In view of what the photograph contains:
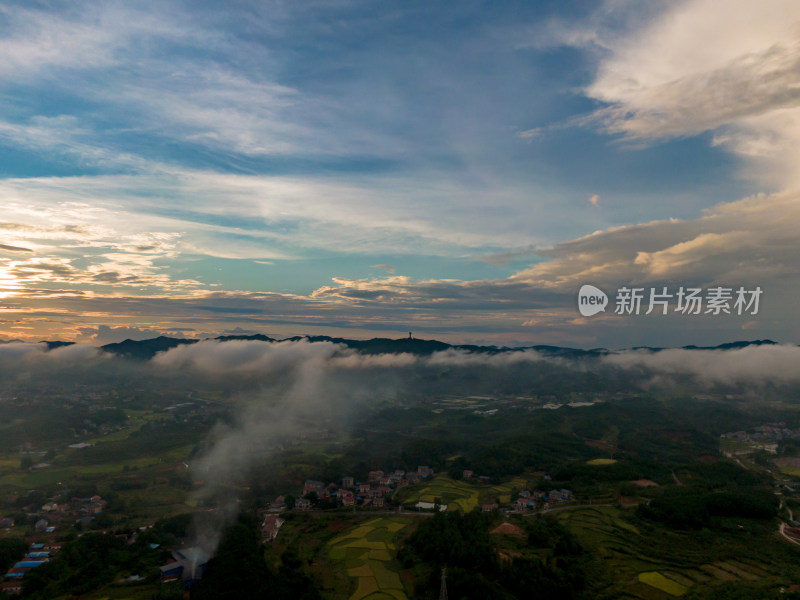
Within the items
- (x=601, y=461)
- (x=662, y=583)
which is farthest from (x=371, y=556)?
(x=601, y=461)

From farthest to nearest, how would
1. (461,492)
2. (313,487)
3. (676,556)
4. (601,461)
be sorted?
(601,461)
(313,487)
(461,492)
(676,556)

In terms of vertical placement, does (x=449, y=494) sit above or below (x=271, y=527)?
below

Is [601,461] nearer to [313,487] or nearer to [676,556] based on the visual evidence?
[676,556]

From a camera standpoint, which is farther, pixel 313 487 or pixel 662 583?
pixel 313 487

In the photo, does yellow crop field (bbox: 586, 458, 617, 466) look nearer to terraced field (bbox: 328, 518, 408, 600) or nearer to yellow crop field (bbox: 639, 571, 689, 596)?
terraced field (bbox: 328, 518, 408, 600)

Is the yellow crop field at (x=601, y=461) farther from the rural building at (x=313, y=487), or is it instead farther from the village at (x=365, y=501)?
the rural building at (x=313, y=487)

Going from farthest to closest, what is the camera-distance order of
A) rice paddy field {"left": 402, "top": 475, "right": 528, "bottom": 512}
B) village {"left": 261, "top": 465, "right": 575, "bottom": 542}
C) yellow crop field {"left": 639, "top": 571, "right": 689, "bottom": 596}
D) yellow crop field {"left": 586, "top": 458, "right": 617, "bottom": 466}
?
yellow crop field {"left": 586, "top": 458, "right": 617, "bottom": 466}
rice paddy field {"left": 402, "top": 475, "right": 528, "bottom": 512}
village {"left": 261, "top": 465, "right": 575, "bottom": 542}
yellow crop field {"left": 639, "top": 571, "right": 689, "bottom": 596}

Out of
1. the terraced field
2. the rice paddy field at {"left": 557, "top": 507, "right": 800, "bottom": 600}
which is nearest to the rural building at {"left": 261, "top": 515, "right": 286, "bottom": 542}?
the terraced field

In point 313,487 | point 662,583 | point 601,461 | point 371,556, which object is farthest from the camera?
point 601,461
